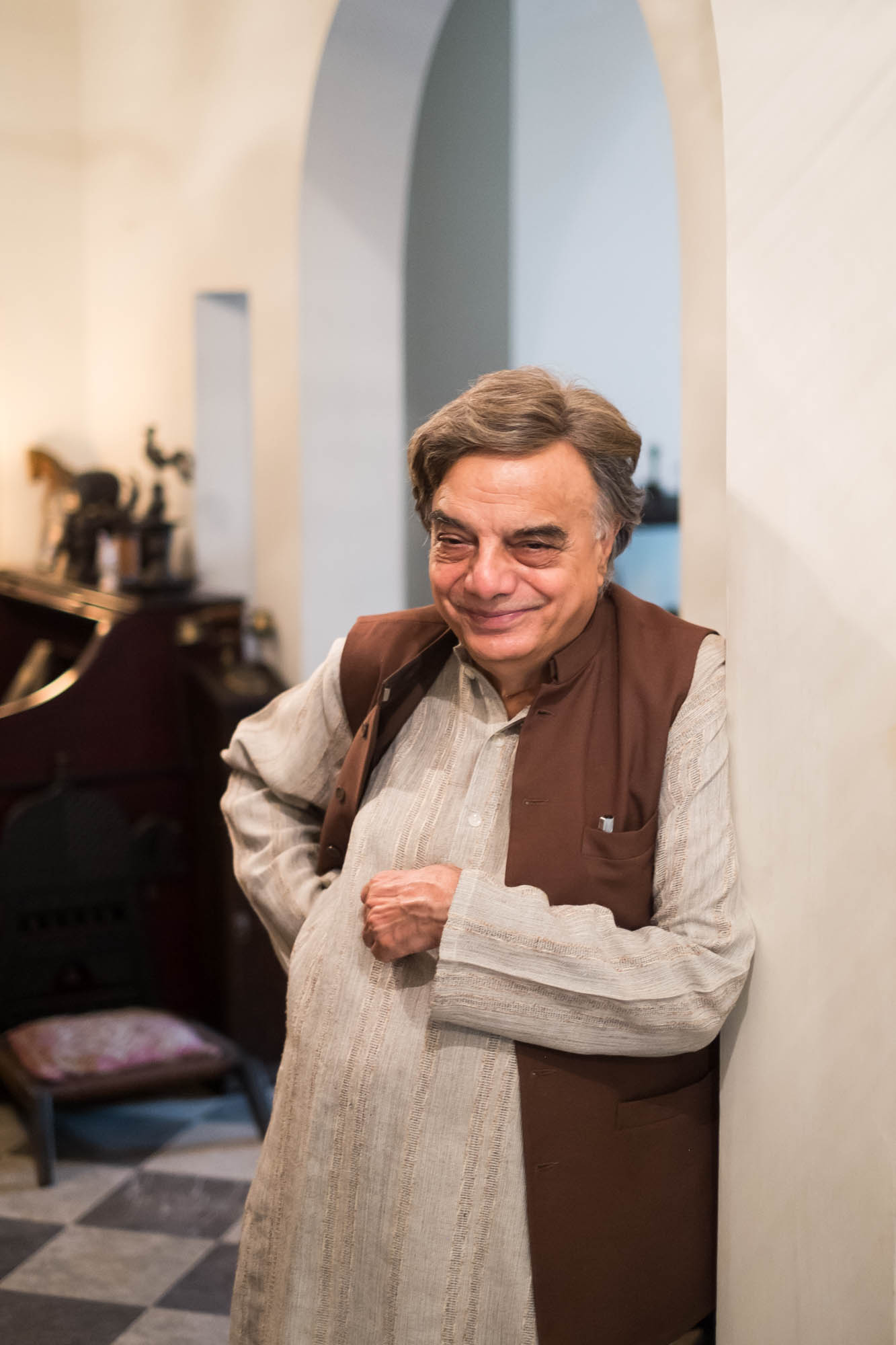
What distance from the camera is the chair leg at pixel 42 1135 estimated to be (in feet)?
10.4

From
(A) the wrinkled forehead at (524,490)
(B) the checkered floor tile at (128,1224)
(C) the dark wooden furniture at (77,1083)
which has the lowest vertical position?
(B) the checkered floor tile at (128,1224)

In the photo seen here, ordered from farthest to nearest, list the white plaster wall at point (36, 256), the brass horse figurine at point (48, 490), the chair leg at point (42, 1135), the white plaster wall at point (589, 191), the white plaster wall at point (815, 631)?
the brass horse figurine at point (48, 490), the white plaster wall at point (36, 256), the white plaster wall at point (589, 191), the chair leg at point (42, 1135), the white plaster wall at point (815, 631)

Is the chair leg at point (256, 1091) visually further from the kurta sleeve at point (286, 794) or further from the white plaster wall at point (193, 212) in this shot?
the kurta sleeve at point (286, 794)

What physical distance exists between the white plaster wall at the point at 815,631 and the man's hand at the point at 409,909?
0.36 meters

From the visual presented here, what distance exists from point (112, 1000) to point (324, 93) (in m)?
2.62

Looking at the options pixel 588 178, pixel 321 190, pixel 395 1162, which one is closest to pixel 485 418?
pixel 395 1162

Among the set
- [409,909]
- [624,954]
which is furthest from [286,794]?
[624,954]

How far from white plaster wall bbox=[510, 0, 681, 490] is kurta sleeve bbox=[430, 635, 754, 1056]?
2851mm

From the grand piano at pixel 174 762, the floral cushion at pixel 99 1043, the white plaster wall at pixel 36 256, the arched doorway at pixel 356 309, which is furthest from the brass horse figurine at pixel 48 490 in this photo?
the floral cushion at pixel 99 1043

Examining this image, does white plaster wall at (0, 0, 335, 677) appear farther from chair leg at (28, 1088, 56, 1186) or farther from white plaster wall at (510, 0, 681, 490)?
chair leg at (28, 1088, 56, 1186)

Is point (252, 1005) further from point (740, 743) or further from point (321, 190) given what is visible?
point (740, 743)

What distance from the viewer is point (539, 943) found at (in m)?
1.40

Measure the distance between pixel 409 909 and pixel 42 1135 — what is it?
7.22ft

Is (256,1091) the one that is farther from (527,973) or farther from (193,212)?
(193,212)
